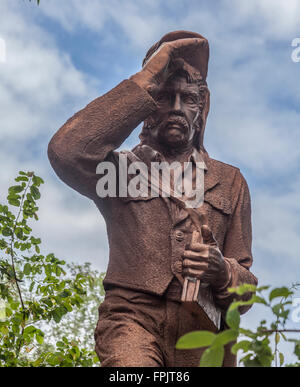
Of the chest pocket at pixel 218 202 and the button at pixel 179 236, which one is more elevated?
the chest pocket at pixel 218 202

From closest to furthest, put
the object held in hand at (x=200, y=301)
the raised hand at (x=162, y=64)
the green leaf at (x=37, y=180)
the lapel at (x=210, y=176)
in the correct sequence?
1. the object held in hand at (x=200, y=301)
2. the raised hand at (x=162, y=64)
3. the lapel at (x=210, y=176)
4. the green leaf at (x=37, y=180)

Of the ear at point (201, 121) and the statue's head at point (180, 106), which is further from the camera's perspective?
the ear at point (201, 121)

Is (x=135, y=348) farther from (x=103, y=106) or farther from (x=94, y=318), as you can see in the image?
(x=94, y=318)

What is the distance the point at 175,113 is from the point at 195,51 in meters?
0.60

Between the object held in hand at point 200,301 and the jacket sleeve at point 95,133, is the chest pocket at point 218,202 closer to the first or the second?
the object held in hand at point 200,301

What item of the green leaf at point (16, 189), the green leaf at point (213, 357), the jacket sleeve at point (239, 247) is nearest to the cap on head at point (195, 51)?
the jacket sleeve at point (239, 247)

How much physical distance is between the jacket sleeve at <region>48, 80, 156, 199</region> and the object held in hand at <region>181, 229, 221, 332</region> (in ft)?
2.93

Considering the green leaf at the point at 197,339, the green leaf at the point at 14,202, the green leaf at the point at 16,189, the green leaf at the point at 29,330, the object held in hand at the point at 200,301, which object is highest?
the green leaf at the point at 16,189

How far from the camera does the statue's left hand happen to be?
4738 mm

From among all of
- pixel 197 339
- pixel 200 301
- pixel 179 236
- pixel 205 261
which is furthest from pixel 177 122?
pixel 197 339

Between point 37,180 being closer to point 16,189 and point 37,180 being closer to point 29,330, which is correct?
point 16,189

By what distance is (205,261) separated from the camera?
4750 millimetres

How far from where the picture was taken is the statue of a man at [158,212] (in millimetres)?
4863

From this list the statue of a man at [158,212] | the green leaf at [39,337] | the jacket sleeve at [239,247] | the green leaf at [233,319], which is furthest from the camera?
the green leaf at [39,337]
